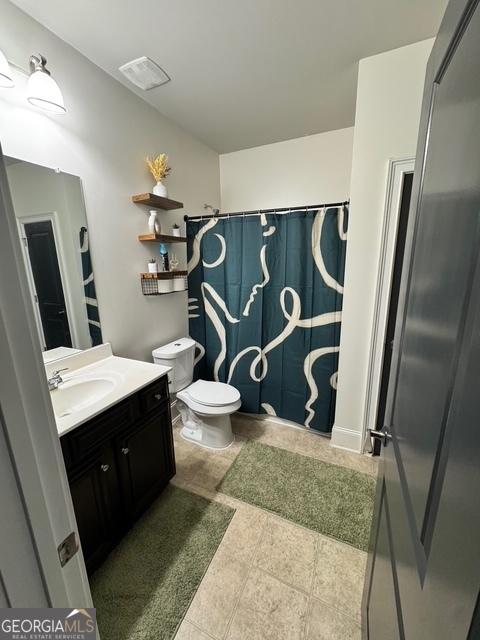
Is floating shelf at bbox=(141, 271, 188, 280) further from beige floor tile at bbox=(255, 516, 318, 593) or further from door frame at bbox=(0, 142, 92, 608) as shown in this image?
beige floor tile at bbox=(255, 516, 318, 593)

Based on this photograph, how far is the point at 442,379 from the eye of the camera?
0.44 m

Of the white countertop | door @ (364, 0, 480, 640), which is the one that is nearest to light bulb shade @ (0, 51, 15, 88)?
the white countertop

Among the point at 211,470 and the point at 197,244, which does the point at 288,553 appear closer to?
the point at 211,470

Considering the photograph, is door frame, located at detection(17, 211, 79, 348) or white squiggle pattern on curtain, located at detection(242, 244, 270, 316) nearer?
door frame, located at detection(17, 211, 79, 348)

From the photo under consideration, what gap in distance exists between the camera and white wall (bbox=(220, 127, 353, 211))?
2.40 meters

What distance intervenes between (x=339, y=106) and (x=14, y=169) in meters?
2.19

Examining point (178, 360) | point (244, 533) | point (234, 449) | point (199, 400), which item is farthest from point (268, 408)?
point (244, 533)

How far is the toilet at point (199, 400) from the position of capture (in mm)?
2012

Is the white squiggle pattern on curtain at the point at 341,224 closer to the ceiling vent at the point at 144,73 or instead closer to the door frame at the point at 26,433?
the ceiling vent at the point at 144,73

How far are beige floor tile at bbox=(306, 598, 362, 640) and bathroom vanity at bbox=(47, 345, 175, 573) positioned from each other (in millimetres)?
959

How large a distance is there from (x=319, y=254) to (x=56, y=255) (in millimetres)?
1745

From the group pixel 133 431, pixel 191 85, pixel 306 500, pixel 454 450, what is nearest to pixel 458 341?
pixel 454 450

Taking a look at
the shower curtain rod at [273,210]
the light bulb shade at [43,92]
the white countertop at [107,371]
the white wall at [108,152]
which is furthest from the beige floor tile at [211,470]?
the light bulb shade at [43,92]

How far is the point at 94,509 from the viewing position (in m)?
1.21
